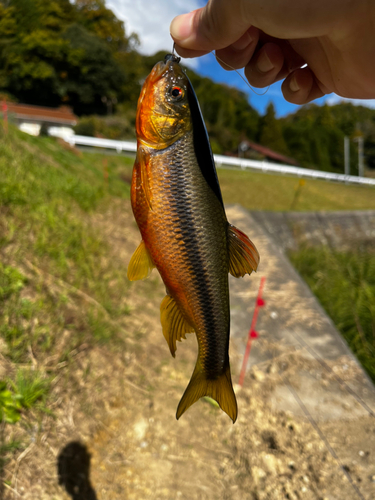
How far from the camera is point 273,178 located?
19.4 meters

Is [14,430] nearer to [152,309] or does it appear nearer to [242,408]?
[242,408]

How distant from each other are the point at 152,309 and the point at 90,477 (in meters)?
2.61

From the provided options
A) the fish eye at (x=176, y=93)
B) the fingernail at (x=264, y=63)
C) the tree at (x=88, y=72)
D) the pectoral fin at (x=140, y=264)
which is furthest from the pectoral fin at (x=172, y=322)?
the tree at (x=88, y=72)

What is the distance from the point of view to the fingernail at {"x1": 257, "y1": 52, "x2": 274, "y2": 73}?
1.92 meters

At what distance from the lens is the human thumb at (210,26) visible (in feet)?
4.73

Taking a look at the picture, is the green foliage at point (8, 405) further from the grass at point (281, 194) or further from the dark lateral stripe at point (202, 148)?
the grass at point (281, 194)

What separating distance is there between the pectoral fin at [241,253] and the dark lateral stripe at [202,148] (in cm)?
16

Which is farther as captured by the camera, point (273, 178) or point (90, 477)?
point (273, 178)

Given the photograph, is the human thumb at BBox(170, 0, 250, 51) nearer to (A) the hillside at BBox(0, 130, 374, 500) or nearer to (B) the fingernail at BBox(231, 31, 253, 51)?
(B) the fingernail at BBox(231, 31, 253, 51)

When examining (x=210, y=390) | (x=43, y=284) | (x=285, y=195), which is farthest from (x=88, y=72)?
(x=210, y=390)

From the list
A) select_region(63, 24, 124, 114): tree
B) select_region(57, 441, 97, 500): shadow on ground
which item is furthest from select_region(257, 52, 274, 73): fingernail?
select_region(63, 24, 124, 114): tree

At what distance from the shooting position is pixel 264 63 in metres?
1.94

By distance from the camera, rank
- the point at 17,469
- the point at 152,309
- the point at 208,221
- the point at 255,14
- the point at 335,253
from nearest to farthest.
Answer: the point at 208,221
the point at 255,14
the point at 17,469
the point at 152,309
the point at 335,253

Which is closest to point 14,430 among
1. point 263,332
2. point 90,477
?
point 90,477
